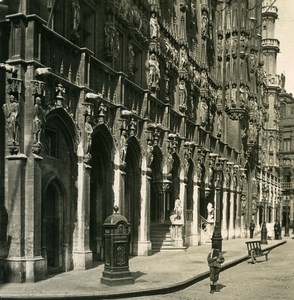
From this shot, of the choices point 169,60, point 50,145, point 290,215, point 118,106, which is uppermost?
point 169,60

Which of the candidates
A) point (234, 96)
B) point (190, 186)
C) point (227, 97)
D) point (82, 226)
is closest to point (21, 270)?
point (82, 226)

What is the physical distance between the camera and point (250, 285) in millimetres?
18578

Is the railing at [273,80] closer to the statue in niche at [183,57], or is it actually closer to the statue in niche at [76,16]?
the statue in niche at [183,57]

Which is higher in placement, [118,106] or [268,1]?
[268,1]

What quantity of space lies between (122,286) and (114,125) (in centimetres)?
916

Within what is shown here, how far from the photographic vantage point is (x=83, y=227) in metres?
21.1

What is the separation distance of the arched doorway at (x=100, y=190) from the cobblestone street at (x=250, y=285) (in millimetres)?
5212

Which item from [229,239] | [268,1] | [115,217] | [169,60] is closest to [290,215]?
[268,1]

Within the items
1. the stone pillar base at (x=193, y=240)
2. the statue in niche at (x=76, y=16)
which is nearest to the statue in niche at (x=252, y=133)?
the stone pillar base at (x=193, y=240)

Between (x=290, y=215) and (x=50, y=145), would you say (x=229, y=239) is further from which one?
(x=290, y=215)

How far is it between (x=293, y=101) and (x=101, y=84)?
72.0 metres

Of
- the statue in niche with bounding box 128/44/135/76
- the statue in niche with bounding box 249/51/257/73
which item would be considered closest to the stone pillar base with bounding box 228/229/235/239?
the statue in niche with bounding box 249/51/257/73

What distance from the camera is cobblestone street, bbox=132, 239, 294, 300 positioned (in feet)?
53.5

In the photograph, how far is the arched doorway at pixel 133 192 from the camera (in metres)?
27.3
